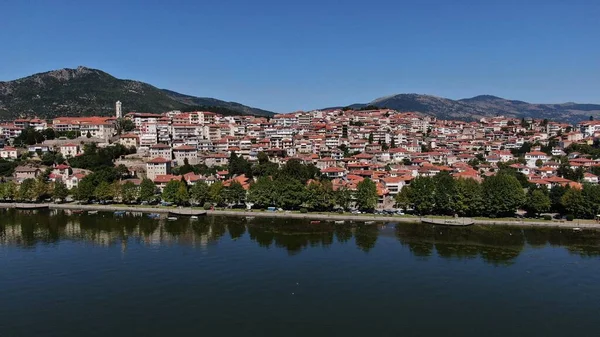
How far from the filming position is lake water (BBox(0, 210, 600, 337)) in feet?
42.4

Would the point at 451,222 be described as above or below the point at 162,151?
below

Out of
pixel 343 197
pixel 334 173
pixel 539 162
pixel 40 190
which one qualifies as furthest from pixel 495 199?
pixel 40 190

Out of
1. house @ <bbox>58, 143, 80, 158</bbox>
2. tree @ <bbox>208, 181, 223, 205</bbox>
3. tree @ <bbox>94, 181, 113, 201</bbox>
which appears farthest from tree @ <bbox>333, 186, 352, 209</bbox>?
house @ <bbox>58, 143, 80, 158</bbox>

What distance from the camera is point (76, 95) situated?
288 feet

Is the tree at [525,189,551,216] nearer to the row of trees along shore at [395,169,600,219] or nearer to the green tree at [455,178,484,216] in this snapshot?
the row of trees along shore at [395,169,600,219]

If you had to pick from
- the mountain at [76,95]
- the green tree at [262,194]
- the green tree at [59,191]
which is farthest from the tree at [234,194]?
the mountain at [76,95]

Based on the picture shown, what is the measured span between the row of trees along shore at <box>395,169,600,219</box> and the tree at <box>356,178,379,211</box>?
1.53m

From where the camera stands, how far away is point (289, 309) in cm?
1389

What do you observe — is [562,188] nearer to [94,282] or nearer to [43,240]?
[94,282]

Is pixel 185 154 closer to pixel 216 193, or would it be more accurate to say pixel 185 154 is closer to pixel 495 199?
pixel 216 193

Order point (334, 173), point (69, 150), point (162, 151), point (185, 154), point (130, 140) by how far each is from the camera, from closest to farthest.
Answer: point (334, 173), point (162, 151), point (185, 154), point (69, 150), point (130, 140)

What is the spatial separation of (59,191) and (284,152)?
20855 mm

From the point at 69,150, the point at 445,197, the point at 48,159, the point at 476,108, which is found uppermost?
the point at 476,108

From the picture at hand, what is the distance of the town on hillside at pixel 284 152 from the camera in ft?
119
